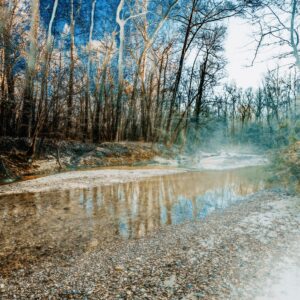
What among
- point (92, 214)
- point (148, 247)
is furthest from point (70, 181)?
point (148, 247)

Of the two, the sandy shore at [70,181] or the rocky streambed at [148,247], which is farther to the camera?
the sandy shore at [70,181]

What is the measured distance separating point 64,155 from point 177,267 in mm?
10793

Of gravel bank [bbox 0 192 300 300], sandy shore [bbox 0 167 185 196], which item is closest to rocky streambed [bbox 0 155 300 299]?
gravel bank [bbox 0 192 300 300]

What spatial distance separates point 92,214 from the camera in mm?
5113

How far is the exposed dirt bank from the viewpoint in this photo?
9.95 meters

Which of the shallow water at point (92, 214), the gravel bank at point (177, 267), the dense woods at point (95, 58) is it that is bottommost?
the shallow water at point (92, 214)

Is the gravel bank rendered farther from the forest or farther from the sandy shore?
the sandy shore

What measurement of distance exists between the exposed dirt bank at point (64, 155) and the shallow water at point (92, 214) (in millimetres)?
3873

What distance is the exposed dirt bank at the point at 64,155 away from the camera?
32.6 ft

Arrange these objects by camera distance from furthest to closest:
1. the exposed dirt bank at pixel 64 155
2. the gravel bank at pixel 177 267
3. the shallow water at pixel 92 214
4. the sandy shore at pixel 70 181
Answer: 1. the exposed dirt bank at pixel 64 155
2. the sandy shore at pixel 70 181
3. the shallow water at pixel 92 214
4. the gravel bank at pixel 177 267

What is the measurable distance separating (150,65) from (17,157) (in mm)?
15601

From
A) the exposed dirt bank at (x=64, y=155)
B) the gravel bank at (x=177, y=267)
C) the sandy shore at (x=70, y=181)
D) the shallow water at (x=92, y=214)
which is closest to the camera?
the gravel bank at (x=177, y=267)

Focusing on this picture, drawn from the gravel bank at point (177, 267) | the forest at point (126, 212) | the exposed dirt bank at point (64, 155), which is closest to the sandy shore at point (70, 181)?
the forest at point (126, 212)

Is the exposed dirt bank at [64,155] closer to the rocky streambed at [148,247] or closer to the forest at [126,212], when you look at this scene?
the forest at [126,212]
